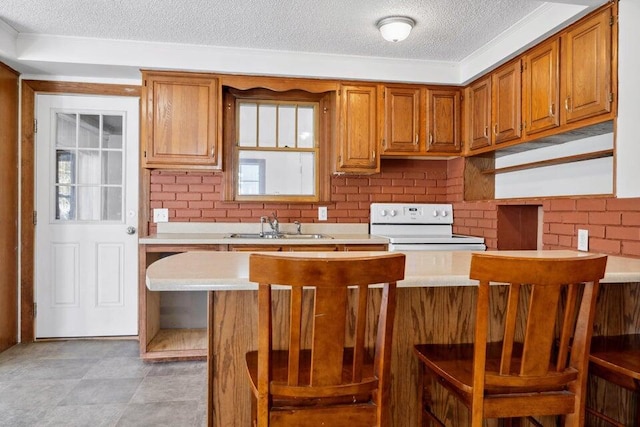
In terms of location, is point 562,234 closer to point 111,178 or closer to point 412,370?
point 412,370

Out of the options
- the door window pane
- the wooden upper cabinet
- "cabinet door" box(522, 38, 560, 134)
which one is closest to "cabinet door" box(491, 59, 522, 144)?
"cabinet door" box(522, 38, 560, 134)

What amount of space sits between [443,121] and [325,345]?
291 centimetres

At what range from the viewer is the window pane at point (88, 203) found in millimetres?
3396

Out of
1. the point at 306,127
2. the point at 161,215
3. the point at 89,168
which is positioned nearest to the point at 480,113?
the point at 306,127

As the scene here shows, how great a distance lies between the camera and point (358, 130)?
11.2 feet

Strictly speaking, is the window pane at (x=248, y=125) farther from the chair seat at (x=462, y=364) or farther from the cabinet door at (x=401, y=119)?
the chair seat at (x=462, y=364)

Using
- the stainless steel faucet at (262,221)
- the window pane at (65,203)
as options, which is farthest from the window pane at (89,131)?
the stainless steel faucet at (262,221)

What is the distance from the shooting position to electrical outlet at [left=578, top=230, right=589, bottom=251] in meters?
2.31

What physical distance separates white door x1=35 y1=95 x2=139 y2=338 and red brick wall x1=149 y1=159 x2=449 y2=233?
1.01ft

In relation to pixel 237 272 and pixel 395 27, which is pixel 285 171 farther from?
pixel 237 272

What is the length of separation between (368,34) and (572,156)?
1.60 m

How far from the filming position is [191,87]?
3.19 metres

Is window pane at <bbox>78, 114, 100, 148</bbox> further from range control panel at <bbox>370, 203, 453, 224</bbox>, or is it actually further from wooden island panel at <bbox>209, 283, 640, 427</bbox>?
wooden island panel at <bbox>209, 283, 640, 427</bbox>

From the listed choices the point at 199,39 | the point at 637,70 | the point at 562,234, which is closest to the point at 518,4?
the point at 637,70
